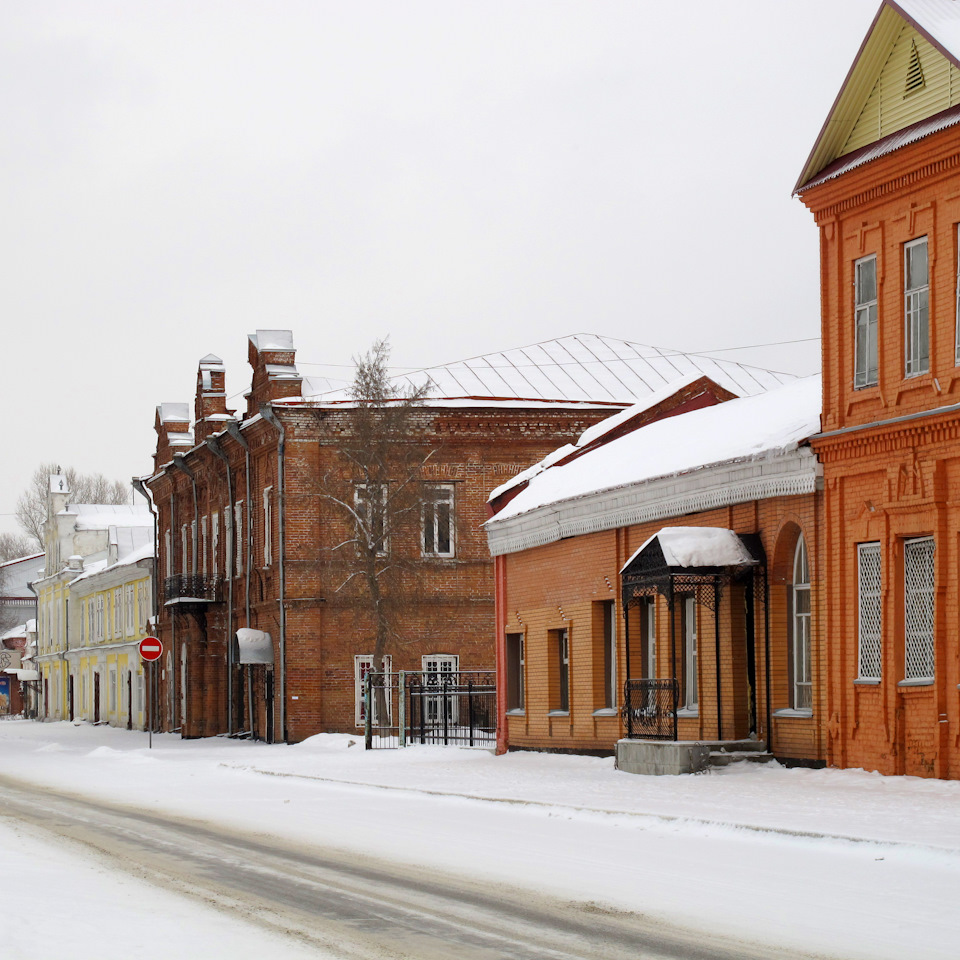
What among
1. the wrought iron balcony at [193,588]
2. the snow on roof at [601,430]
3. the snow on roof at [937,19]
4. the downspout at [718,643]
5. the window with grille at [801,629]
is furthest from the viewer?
the wrought iron balcony at [193,588]

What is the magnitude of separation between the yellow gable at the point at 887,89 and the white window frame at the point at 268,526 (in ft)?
75.0

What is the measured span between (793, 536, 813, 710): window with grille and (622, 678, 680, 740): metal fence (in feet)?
5.37

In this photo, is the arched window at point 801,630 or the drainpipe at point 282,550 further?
the drainpipe at point 282,550

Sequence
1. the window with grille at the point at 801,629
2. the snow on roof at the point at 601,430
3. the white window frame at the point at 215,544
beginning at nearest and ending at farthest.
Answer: the window with grille at the point at 801,629 < the snow on roof at the point at 601,430 < the white window frame at the point at 215,544

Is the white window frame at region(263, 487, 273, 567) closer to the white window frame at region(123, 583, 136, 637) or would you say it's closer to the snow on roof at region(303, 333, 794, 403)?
the snow on roof at region(303, 333, 794, 403)

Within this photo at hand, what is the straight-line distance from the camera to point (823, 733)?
20.4 metres

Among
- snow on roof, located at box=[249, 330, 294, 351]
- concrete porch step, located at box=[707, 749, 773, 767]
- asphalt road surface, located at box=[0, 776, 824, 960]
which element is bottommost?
concrete porch step, located at box=[707, 749, 773, 767]

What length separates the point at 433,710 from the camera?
39.4m

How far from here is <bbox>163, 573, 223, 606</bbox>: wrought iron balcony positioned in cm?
4688

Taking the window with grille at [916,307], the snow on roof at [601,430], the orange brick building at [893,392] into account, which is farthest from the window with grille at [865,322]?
the snow on roof at [601,430]

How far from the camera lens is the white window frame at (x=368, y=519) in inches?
1420

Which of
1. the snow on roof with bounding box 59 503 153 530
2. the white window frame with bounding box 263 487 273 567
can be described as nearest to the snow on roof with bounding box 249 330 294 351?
the white window frame with bounding box 263 487 273 567

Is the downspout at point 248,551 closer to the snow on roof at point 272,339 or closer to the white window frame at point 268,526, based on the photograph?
the white window frame at point 268,526

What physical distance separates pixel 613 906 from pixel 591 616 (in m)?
16.8
